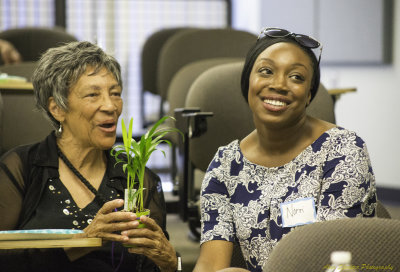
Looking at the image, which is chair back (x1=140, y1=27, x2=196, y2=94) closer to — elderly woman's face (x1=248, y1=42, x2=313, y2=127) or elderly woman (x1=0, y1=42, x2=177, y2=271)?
elderly woman (x1=0, y1=42, x2=177, y2=271)

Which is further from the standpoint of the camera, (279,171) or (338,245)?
(279,171)

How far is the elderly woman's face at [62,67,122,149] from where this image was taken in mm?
2168

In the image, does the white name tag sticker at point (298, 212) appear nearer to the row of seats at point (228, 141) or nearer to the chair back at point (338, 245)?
the row of seats at point (228, 141)

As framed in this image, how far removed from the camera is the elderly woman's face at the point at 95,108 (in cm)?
217

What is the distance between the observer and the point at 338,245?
1461mm

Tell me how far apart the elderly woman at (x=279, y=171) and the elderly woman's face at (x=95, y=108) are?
38cm

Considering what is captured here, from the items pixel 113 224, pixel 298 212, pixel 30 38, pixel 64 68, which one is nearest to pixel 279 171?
pixel 298 212

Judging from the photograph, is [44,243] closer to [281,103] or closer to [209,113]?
[281,103]

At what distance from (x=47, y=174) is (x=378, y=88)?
13.9ft

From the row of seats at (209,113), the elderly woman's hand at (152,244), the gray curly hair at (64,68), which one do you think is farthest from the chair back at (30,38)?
the elderly woman's hand at (152,244)

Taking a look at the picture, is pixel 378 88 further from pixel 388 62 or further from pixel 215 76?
A: pixel 215 76

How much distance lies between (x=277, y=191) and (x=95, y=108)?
67cm

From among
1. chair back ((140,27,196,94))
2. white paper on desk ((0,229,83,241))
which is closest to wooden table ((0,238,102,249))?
white paper on desk ((0,229,83,241))

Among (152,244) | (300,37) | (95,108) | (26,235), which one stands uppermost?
(300,37)
